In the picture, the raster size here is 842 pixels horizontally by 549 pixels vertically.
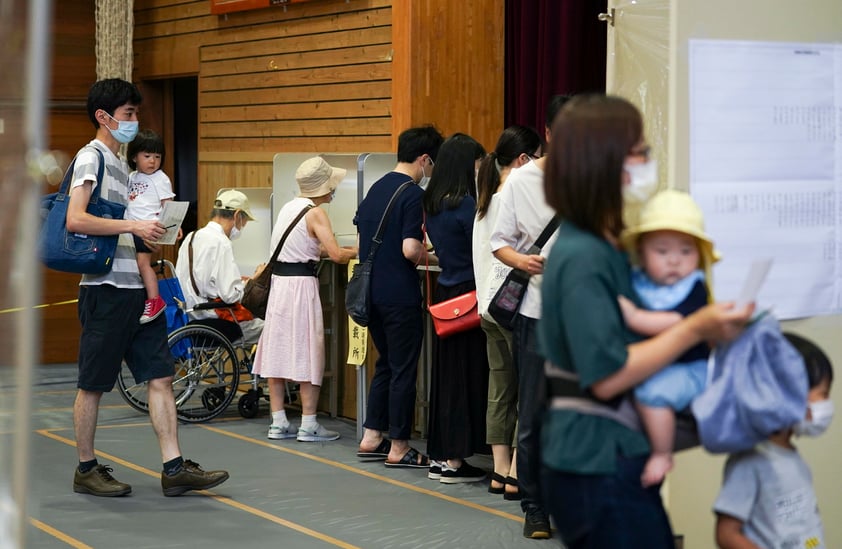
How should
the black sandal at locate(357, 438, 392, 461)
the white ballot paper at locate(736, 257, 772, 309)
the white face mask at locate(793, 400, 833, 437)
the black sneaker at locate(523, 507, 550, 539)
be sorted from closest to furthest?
the white ballot paper at locate(736, 257, 772, 309)
the white face mask at locate(793, 400, 833, 437)
the black sneaker at locate(523, 507, 550, 539)
the black sandal at locate(357, 438, 392, 461)

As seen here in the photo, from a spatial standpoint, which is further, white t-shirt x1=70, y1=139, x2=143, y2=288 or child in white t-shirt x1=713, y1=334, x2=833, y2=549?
white t-shirt x1=70, y1=139, x2=143, y2=288

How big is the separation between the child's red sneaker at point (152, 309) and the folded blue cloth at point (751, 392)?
3.39 m

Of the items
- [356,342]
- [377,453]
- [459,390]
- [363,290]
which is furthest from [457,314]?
[356,342]

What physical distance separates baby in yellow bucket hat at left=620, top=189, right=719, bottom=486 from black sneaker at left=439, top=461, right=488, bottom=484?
11.8 feet

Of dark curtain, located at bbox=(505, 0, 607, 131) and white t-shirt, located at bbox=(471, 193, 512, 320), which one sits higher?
dark curtain, located at bbox=(505, 0, 607, 131)

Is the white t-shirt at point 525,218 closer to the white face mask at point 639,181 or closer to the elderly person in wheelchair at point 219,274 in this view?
the white face mask at point 639,181

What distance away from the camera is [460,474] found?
5.91 m

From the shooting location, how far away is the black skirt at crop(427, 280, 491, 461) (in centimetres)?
579

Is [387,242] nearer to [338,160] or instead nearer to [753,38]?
[338,160]

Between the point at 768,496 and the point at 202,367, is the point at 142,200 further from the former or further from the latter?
the point at 768,496

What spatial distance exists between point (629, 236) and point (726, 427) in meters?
0.41

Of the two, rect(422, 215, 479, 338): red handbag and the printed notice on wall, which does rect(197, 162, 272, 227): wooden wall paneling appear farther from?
the printed notice on wall

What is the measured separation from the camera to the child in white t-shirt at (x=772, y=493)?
2660 millimetres

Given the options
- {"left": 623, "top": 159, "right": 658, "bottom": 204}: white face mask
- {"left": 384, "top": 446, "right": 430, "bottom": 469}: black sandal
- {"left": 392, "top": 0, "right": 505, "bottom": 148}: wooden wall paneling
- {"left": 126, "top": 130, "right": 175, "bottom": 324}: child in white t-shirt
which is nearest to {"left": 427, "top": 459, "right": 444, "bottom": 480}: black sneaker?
{"left": 384, "top": 446, "right": 430, "bottom": 469}: black sandal
